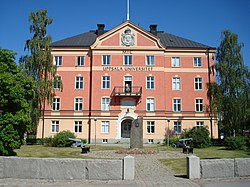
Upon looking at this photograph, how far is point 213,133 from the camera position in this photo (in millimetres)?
39750

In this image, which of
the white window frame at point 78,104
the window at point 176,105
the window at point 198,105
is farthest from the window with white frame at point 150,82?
the white window frame at point 78,104

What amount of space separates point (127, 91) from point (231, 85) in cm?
1420

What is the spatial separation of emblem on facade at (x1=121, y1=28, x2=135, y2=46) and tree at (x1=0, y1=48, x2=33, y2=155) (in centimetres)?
2555

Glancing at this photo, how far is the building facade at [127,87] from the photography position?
38875 millimetres

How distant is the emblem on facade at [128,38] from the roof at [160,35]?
526 cm

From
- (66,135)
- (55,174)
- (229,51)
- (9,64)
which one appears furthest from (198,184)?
(229,51)

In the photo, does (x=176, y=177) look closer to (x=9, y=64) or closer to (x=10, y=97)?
(x=10, y=97)

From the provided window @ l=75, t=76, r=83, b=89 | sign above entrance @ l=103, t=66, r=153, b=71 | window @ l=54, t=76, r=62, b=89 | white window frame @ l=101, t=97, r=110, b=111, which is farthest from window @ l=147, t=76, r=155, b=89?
window @ l=54, t=76, r=62, b=89

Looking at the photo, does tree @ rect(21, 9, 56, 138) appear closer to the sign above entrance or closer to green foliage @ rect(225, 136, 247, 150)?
the sign above entrance

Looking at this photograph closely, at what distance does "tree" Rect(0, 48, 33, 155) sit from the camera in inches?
572

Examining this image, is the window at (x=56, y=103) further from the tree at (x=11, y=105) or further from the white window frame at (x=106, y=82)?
the tree at (x=11, y=105)

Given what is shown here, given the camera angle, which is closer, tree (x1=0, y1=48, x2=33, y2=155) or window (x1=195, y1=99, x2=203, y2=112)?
tree (x1=0, y1=48, x2=33, y2=155)

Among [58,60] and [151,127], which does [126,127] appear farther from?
[58,60]

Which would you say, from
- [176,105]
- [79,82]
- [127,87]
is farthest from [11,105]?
[176,105]
